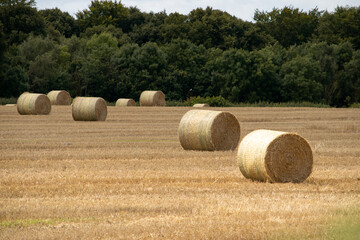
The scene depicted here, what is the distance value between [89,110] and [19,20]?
47.6 metres

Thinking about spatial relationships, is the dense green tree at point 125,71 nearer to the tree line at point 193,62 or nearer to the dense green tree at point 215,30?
the tree line at point 193,62

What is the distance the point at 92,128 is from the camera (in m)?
27.6

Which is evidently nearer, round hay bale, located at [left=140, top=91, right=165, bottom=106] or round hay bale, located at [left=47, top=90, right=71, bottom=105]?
round hay bale, located at [left=47, top=90, right=71, bottom=105]

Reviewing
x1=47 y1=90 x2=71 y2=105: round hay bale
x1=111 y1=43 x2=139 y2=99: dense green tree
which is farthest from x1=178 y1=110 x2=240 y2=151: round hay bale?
x1=111 y1=43 x2=139 y2=99: dense green tree

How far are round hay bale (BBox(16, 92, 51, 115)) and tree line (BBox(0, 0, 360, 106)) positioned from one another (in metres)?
23.7

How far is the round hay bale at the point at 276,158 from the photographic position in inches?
492

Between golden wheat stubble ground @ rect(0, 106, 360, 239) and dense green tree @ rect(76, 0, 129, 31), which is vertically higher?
dense green tree @ rect(76, 0, 129, 31)

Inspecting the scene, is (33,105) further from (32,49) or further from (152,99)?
(32,49)

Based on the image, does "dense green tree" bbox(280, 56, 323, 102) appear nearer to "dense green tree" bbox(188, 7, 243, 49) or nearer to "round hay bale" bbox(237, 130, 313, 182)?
"dense green tree" bbox(188, 7, 243, 49)

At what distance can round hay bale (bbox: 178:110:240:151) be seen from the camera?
18859mm

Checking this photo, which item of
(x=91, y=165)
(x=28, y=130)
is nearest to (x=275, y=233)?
(x=91, y=165)

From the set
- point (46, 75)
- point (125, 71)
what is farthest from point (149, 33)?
point (46, 75)

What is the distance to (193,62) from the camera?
70.5m

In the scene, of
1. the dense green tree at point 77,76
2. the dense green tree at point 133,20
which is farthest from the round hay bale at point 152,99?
the dense green tree at point 133,20
